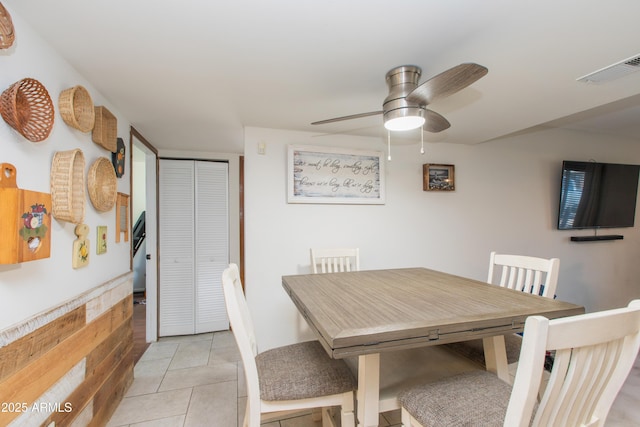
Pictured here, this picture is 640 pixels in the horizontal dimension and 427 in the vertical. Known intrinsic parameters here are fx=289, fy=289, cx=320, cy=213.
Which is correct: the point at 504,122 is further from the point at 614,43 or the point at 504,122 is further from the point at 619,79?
the point at 614,43

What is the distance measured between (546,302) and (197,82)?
84.8 inches

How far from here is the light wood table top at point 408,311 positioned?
991 millimetres

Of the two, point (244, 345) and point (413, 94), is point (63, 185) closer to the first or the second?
point (244, 345)

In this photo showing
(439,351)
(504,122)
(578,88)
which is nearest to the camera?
(439,351)

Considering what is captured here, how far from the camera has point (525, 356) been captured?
69 centimetres

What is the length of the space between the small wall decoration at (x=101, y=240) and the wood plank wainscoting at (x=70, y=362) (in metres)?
0.22

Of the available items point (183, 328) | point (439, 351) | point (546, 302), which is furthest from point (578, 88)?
point (183, 328)

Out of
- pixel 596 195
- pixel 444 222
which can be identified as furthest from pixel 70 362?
pixel 596 195

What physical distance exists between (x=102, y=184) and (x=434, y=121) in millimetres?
2023

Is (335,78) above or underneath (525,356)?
above

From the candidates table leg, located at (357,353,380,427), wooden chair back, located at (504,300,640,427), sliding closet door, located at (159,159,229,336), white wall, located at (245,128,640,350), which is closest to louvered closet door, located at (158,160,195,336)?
sliding closet door, located at (159,159,229,336)

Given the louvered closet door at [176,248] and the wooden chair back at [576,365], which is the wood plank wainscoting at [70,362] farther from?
the wooden chair back at [576,365]

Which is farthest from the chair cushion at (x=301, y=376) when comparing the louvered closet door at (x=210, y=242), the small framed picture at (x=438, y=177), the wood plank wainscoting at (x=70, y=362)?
the small framed picture at (x=438, y=177)

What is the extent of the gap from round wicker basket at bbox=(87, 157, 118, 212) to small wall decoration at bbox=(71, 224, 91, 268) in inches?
7.1
